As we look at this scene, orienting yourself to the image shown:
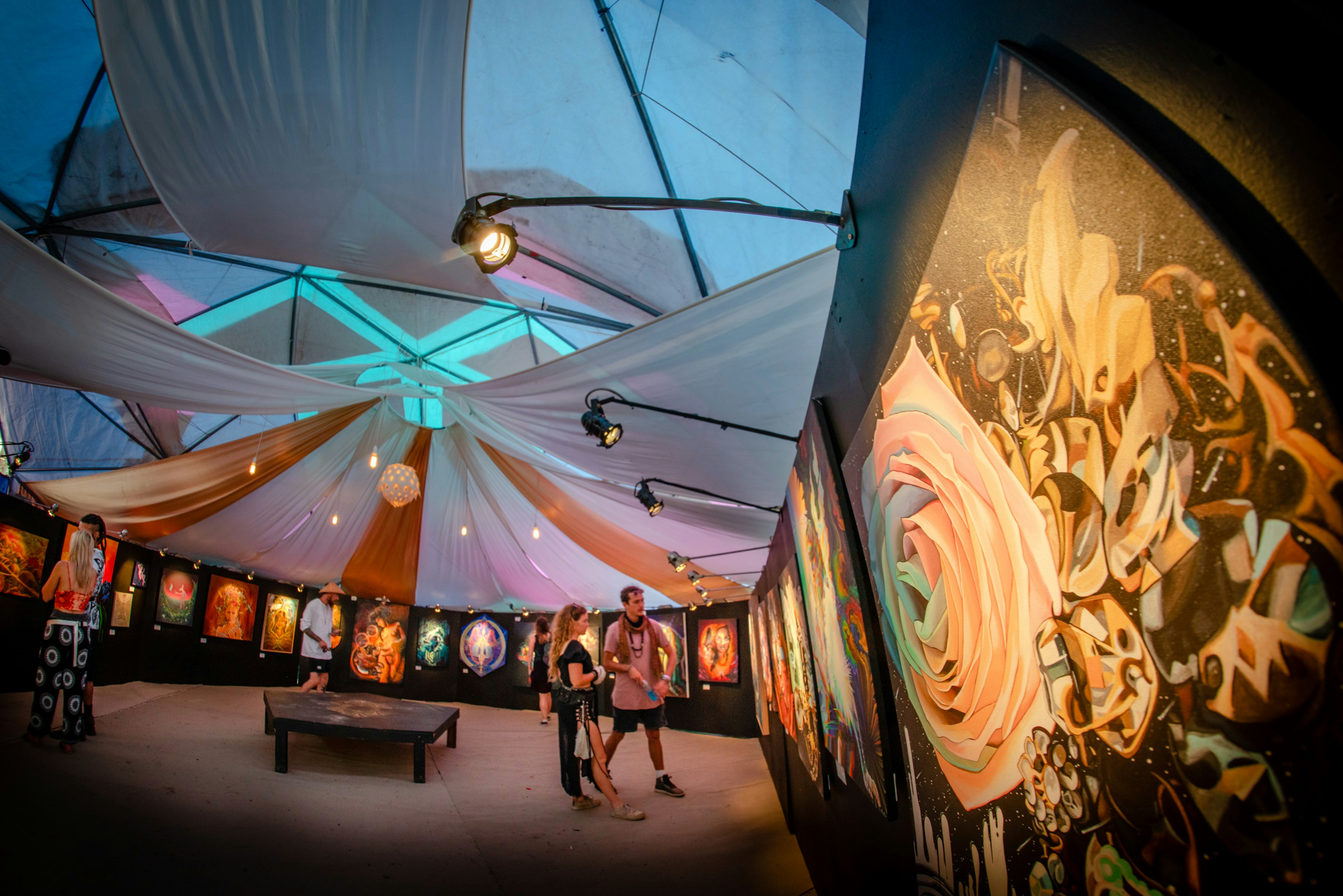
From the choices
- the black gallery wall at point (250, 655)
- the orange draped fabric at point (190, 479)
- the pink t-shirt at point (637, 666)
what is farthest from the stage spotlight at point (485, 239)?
the black gallery wall at point (250, 655)

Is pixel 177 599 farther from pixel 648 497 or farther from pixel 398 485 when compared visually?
pixel 648 497

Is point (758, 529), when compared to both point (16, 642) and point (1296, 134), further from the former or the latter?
point (16, 642)

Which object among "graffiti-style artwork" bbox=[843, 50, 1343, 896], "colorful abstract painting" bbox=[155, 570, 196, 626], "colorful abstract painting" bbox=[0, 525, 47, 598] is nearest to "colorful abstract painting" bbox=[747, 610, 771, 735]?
"graffiti-style artwork" bbox=[843, 50, 1343, 896]

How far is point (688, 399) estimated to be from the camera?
3412 mm

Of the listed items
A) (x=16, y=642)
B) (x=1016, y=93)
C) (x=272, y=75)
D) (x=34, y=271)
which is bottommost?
(x=16, y=642)

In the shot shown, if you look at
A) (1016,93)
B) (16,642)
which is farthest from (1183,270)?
(16,642)

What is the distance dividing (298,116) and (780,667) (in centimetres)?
416

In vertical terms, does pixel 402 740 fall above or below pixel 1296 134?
below

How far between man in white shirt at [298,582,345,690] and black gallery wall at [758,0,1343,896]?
7715 mm

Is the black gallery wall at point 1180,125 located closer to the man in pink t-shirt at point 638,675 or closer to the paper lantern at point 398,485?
the man in pink t-shirt at point 638,675

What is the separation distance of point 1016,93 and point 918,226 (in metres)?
0.39

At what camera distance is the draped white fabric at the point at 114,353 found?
10.2ft

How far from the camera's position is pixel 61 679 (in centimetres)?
392

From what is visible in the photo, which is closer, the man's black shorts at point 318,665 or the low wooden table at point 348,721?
the low wooden table at point 348,721
